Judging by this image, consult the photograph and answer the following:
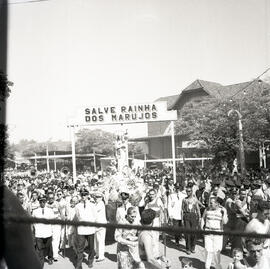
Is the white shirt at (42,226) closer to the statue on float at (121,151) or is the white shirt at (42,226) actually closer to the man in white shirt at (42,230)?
the man in white shirt at (42,230)

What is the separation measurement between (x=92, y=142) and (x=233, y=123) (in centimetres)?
4192

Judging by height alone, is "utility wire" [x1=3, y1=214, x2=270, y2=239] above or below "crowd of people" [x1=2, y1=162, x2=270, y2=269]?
above

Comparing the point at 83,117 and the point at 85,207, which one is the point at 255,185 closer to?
the point at 85,207

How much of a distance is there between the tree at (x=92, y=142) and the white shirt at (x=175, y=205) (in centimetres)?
5522

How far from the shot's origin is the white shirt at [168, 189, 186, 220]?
8766 millimetres

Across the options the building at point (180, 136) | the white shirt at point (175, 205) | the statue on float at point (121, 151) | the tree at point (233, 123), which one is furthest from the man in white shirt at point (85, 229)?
the building at point (180, 136)

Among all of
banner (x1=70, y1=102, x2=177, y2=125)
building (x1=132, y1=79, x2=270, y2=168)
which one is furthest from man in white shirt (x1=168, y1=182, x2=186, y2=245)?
building (x1=132, y1=79, x2=270, y2=168)

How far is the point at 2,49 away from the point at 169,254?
221 inches

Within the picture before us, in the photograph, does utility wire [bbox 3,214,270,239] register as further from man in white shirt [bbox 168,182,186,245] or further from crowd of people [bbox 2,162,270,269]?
man in white shirt [bbox 168,182,186,245]

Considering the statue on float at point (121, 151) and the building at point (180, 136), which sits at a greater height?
the building at point (180, 136)

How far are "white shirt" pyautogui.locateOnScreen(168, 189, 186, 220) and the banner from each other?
721cm

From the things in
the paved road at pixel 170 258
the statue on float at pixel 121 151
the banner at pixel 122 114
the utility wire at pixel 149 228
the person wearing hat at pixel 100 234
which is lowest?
the paved road at pixel 170 258

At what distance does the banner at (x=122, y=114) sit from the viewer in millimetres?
16109

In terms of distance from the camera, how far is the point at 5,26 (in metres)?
3.47
